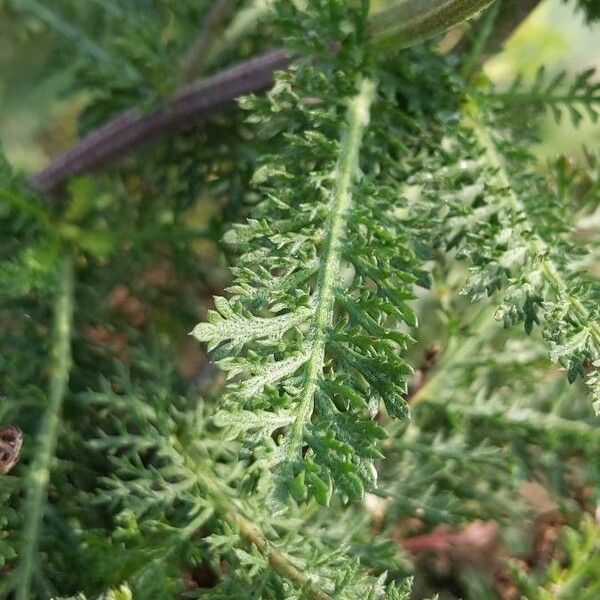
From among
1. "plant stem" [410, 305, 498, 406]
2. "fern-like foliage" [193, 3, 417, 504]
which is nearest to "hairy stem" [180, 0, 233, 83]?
"fern-like foliage" [193, 3, 417, 504]

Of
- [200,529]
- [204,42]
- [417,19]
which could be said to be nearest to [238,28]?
[204,42]

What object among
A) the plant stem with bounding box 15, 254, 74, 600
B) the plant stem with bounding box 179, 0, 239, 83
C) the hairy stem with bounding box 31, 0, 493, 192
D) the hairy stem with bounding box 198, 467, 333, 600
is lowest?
the hairy stem with bounding box 198, 467, 333, 600

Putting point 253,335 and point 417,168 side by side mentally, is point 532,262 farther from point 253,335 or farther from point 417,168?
point 253,335

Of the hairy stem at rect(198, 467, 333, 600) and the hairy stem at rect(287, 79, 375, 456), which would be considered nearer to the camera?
the hairy stem at rect(287, 79, 375, 456)

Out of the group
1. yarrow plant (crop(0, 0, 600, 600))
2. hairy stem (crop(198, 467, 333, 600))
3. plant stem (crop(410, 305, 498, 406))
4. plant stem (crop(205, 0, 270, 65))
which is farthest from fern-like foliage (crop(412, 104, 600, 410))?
A: plant stem (crop(205, 0, 270, 65))

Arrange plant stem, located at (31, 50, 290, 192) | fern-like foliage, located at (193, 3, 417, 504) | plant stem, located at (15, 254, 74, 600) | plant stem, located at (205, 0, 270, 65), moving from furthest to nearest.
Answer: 1. plant stem, located at (205, 0, 270, 65)
2. plant stem, located at (31, 50, 290, 192)
3. plant stem, located at (15, 254, 74, 600)
4. fern-like foliage, located at (193, 3, 417, 504)

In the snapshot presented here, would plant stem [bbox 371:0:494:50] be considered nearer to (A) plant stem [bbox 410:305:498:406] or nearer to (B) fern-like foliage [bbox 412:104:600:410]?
(B) fern-like foliage [bbox 412:104:600:410]

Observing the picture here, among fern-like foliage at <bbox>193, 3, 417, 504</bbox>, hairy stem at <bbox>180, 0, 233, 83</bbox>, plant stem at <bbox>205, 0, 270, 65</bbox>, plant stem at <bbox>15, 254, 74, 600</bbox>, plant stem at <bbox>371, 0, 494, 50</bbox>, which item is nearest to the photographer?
fern-like foliage at <bbox>193, 3, 417, 504</bbox>

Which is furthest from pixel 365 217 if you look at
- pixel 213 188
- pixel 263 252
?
pixel 213 188

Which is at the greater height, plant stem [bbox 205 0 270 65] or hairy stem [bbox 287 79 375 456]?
plant stem [bbox 205 0 270 65]
